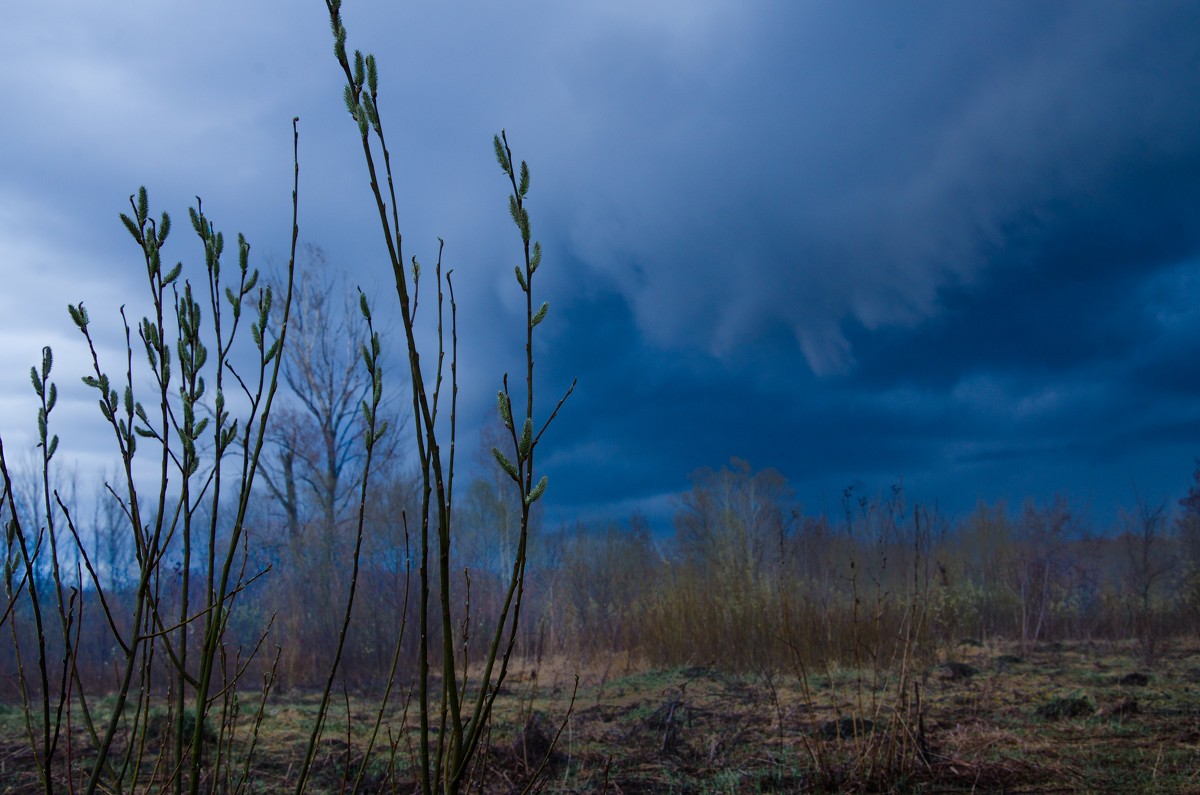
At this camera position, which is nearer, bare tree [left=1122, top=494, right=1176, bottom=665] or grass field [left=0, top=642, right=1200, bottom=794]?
grass field [left=0, top=642, right=1200, bottom=794]

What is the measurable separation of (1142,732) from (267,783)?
525 cm

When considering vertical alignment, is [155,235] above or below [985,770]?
above

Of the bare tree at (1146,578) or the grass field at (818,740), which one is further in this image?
the bare tree at (1146,578)

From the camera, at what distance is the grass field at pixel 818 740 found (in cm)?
362

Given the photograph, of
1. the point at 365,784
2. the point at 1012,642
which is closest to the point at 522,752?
the point at 365,784

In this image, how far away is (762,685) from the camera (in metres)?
7.17

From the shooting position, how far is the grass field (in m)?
3.62

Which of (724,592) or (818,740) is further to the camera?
(724,592)

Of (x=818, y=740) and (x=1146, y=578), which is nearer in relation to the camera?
(x=818, y=740)

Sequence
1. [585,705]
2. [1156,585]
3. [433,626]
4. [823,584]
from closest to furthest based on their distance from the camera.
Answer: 1. [585,705]
2. [823,584]
3. [433,626]
4. [1156,585]

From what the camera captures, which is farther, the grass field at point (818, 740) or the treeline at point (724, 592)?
the treeline at point (724, 592)

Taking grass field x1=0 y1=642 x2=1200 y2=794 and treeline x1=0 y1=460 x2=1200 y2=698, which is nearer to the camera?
grass field x1=0 y1=642 x2=1200 y2=794

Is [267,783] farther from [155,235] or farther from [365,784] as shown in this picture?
[155,235]

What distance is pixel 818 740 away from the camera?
3.57 meters
